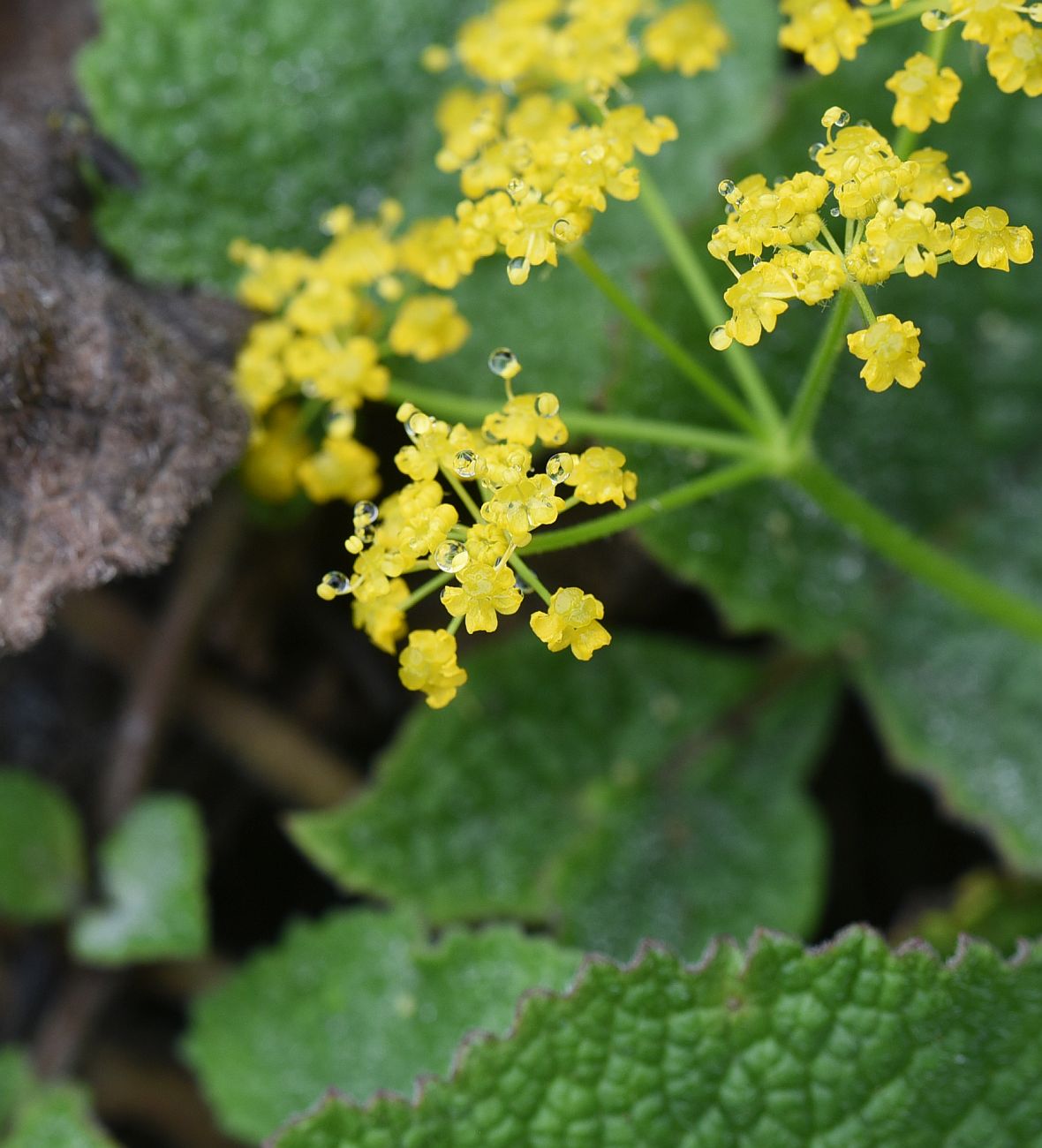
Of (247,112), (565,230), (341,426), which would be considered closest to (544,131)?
(565,230)

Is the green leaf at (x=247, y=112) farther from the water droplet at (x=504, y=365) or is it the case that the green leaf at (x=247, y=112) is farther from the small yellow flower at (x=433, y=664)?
the small yellow flower at (x=433, y=664)

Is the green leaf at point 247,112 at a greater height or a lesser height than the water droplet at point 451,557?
greater

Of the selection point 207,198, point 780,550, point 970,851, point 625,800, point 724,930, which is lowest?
point 970,851

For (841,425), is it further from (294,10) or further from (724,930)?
(294,10)

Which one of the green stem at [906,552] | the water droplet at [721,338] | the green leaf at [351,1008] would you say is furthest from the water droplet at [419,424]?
the green leaf at [351,1008]

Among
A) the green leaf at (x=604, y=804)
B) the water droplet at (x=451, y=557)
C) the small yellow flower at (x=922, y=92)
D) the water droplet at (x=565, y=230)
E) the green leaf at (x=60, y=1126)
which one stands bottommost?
the green leaf at (x=604, y=804)

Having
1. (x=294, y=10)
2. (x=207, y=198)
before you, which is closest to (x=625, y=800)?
(x=207, y=198)
